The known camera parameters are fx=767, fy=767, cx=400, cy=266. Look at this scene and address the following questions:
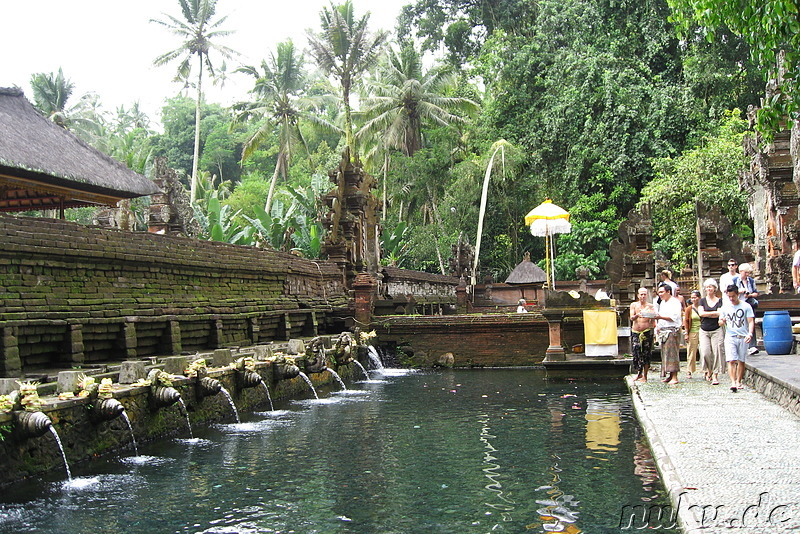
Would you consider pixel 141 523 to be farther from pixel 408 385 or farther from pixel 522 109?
pixel 522 109

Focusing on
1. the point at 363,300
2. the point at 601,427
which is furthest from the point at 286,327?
the point at 601,427

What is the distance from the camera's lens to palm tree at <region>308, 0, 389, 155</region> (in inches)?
1563

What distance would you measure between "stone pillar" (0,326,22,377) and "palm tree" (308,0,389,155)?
1176 inches

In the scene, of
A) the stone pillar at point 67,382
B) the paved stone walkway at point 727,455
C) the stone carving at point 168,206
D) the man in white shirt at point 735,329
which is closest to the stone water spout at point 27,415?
the stone pillar at point 67,382

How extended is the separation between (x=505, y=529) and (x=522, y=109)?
31.3 m

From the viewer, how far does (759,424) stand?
8.09 m

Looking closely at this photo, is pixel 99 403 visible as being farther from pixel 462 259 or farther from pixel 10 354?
pixel 462 259

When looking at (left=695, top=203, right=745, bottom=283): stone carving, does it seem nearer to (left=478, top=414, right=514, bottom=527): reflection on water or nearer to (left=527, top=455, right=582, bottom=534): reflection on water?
(left=478, top=414, right=514, bottom=527): reflection on water

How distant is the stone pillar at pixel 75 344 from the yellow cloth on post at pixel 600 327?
972 cm

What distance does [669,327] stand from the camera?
39.6ft

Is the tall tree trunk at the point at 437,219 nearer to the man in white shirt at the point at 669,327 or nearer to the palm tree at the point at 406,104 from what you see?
the palm tree at the point at 406,104

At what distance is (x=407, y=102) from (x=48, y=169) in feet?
80.9

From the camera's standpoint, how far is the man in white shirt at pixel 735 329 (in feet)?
34.2

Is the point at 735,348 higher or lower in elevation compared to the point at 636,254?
lower
